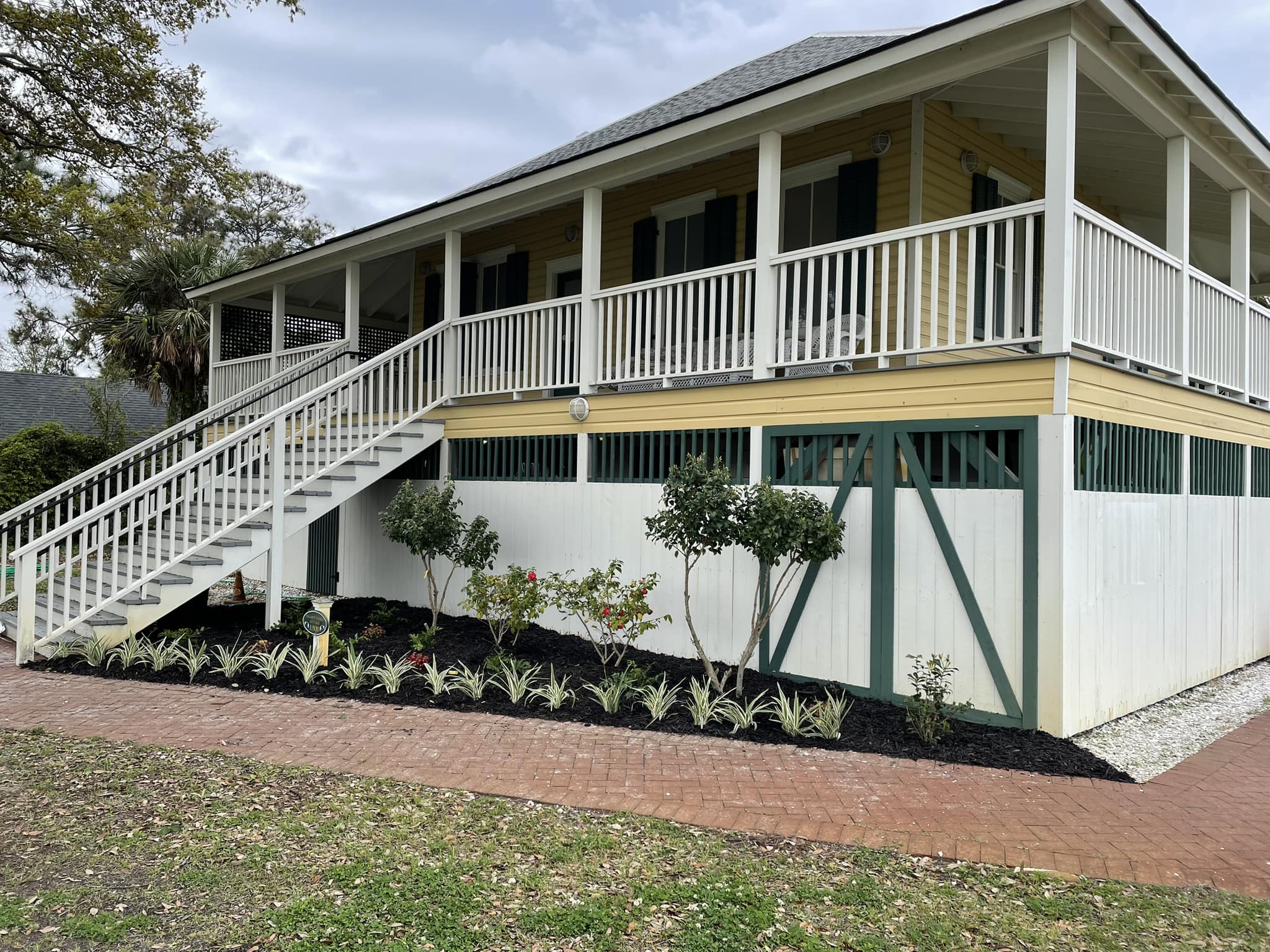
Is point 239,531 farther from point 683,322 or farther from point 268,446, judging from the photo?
point 683,322

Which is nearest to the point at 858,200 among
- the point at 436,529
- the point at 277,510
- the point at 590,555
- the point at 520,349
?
the point at 520,349

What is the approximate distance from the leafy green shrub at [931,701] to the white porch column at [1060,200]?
226cm

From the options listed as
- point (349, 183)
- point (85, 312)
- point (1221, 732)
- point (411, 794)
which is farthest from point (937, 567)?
point (349, 183)

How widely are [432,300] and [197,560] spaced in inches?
264

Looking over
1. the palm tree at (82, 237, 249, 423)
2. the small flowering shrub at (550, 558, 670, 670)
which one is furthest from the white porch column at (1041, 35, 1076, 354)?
the palm tree at (82, 237, 249, 423)

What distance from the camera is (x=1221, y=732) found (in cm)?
655

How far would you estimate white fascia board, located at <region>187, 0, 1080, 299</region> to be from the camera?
5973 mm

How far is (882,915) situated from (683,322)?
25.7 ft

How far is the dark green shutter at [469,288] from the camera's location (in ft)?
45.0

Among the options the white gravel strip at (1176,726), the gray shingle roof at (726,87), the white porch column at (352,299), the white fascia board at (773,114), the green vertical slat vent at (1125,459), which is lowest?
the white gravel strip at (1176,726)

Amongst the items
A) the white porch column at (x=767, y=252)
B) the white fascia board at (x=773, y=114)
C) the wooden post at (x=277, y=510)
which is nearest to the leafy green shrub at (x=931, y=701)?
the white porch column at (x=767, y=252)

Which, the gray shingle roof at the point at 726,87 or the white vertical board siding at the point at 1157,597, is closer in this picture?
the white vertical board siding at the point at 1157,597

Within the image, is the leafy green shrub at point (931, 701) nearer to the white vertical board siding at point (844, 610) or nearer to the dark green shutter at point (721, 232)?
the white vertical board siding at point (844, 610)

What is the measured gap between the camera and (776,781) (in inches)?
203
